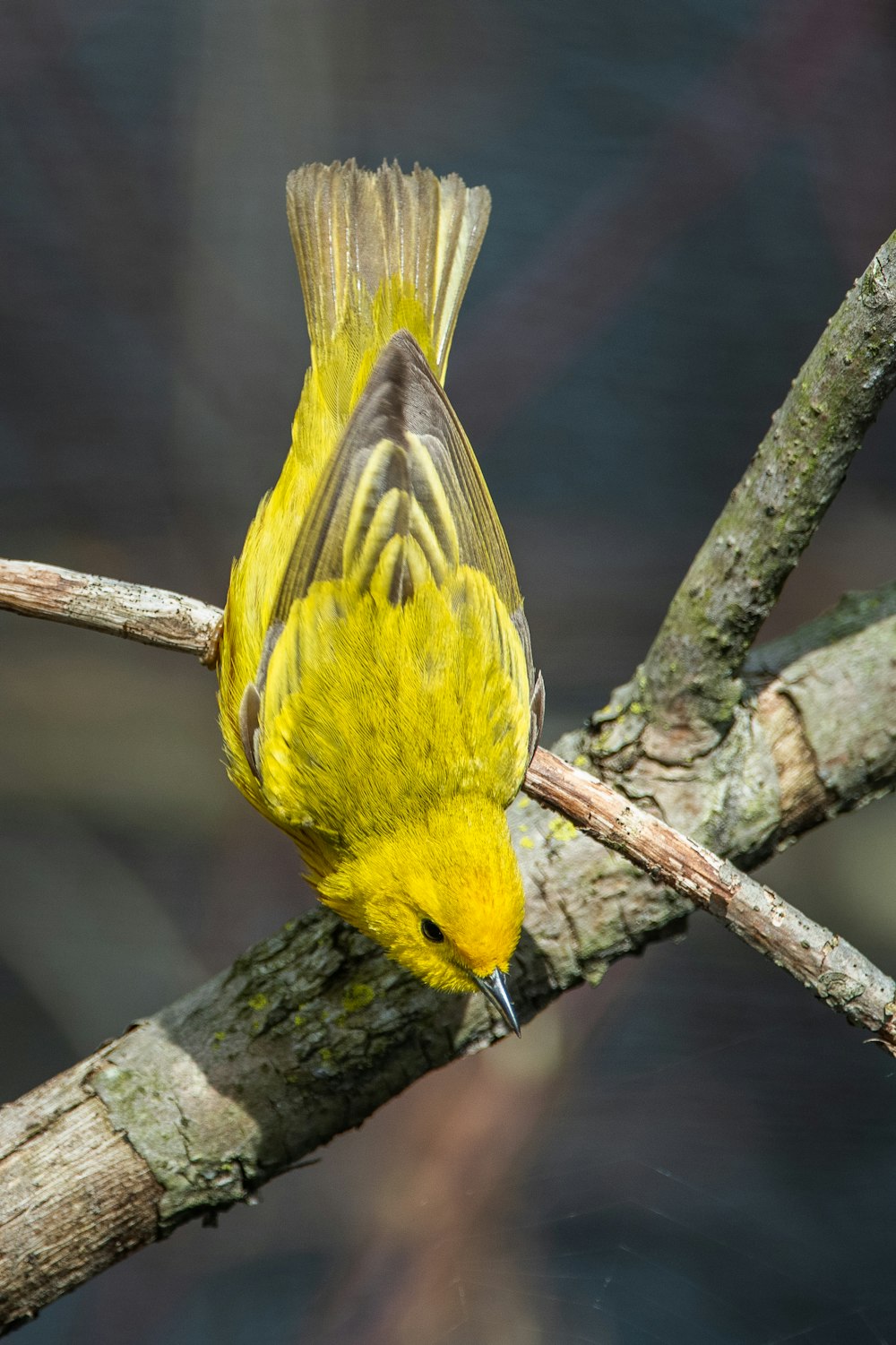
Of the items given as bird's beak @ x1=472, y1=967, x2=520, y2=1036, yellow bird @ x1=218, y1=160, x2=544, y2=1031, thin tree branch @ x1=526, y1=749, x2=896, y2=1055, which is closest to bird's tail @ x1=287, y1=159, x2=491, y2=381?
yellow bird @ x1=218, y1=160, x2=544, y2=1031

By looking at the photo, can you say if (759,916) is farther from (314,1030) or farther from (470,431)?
(470,431)

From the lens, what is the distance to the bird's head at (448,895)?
2361 millimetres

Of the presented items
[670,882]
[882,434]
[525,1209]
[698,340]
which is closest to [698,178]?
[698,340]

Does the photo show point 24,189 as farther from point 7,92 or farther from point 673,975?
point 673,975

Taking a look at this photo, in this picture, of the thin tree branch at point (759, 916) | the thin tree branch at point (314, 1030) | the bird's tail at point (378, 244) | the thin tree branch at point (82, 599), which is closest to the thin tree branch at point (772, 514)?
the thin tree branch at point (314, 1030)

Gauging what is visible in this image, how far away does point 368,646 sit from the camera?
2.52 meters

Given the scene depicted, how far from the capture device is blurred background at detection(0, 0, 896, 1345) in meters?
4.27

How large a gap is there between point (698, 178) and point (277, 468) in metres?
1.92

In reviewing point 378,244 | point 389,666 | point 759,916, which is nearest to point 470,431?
point 378,244

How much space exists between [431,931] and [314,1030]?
1.30ft

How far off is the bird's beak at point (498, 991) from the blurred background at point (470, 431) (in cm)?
191

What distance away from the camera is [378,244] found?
3.11 meters

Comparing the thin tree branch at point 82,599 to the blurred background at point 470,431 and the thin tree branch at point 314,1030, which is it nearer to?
the thin tree branch at point 314,1030

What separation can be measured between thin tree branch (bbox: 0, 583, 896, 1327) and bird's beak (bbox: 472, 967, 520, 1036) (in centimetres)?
23
